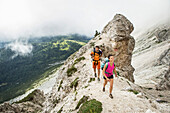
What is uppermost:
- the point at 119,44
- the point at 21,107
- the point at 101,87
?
the point at 119,44

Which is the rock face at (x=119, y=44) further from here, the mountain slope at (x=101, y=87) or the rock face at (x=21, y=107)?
the rock face at (x=21, y=107)

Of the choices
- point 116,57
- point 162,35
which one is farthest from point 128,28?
point 162,35

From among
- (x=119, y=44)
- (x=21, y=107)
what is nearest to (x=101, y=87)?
(x=119, y=44)

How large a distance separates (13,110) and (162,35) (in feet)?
637

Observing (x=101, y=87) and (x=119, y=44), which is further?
(x=119, y=44)

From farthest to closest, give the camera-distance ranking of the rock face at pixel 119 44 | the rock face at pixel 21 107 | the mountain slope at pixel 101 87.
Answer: the rock face at pixel 21 107, the rock face at pixel 119 44, the mountain slope at pixel 101 87

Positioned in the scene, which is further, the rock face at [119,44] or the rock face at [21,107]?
the rock face at [21,107]

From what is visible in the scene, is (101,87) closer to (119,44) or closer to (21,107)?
(119,44)

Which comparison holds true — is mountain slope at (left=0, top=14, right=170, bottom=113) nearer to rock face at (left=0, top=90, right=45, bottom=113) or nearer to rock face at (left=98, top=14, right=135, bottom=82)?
rock face at (left=98, top=14, right=135, bottom=82)

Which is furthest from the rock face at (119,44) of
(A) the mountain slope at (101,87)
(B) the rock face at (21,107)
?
(B) the rock face at (21,107)

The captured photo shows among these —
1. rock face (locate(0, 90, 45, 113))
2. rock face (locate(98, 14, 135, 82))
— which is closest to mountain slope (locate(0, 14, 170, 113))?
rock face (locate(98, 14, 135, 82))

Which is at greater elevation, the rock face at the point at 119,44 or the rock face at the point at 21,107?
the rock face at the point at 119,44

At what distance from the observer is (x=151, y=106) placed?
36.1 feet

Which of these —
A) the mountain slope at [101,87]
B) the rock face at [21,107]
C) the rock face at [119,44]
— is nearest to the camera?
the mountain slope at [101,87]
